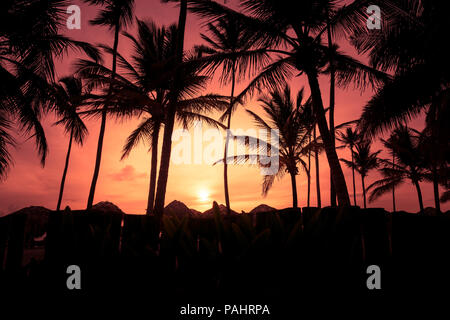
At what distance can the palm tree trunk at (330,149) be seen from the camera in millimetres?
5027

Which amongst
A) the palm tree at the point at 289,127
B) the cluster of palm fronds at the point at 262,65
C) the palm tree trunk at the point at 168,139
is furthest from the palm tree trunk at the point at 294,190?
the palm tree trunk at the point at 168,139

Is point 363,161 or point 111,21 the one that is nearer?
point 111,21

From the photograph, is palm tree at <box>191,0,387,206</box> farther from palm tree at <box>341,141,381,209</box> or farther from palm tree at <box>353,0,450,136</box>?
palm tree at <box>341,141,381,209</box>

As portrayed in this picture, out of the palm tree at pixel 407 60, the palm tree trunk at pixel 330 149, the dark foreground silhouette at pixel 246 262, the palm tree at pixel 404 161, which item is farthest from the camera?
the palm tree at pixel 404 161

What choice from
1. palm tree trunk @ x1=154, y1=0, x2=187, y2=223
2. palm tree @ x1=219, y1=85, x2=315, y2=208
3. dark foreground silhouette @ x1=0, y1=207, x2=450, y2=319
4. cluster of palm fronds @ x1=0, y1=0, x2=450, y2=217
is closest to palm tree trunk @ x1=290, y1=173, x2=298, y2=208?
palm tree @ x1=219, y1=85, x2=315, y2=208

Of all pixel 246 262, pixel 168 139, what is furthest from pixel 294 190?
pixel 246 262

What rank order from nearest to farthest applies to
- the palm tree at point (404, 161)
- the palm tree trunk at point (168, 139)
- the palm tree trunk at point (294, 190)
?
the palm tree trunk at point (168, 139)
the palm tree trunk at point (294, 190)
the palm tree at point (404, 161)

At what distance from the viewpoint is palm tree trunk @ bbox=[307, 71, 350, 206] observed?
5027mm

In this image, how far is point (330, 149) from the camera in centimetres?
529

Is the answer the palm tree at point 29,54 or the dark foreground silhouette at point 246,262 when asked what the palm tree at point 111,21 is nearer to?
the palm tree at point 29,54

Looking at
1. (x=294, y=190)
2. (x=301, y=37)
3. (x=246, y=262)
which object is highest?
(x=301, y=37)

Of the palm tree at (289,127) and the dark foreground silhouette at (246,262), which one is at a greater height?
the palm tree at (289,127)

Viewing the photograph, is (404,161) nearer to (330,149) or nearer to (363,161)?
(363,161)

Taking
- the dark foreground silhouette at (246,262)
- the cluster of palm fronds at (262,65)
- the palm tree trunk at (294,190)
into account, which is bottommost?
the dark foreground silhouette at (246,262)
